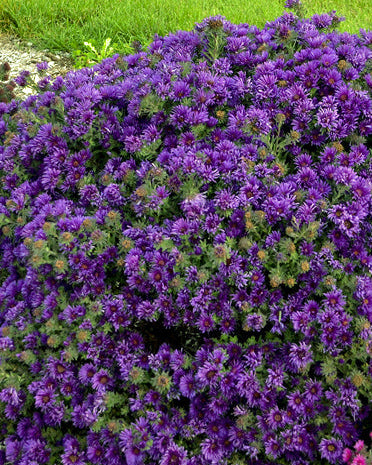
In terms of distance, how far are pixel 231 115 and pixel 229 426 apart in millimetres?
1316

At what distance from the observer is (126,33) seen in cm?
540

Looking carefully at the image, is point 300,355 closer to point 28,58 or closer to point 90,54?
point 90,54

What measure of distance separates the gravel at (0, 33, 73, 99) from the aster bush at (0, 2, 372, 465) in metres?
2.95

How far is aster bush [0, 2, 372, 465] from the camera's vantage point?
76.2 inches

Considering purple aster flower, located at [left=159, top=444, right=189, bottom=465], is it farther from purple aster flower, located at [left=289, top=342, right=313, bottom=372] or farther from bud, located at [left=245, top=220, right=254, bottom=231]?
bud, located at [left=245, top=220, right=254, bottom=231]

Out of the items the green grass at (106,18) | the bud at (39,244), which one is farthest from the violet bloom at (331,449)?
the green grass at (106,18)

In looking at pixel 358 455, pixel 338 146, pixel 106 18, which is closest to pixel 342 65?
pixel 338 146

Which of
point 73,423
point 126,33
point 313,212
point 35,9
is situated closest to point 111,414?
point 73,423

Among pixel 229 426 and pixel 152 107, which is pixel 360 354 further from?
pixel 152 107

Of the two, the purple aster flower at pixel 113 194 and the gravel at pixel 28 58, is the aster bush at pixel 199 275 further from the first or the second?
the gravel at pixel 28 58

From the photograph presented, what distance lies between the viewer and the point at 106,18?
215 inches

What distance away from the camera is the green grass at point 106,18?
5.36m

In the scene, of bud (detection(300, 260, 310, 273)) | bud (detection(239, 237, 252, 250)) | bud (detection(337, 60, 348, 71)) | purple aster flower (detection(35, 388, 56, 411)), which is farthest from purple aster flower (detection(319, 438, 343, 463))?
bud (detection(337, 60, 348, 71))

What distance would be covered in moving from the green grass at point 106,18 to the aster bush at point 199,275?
3.11 meters
